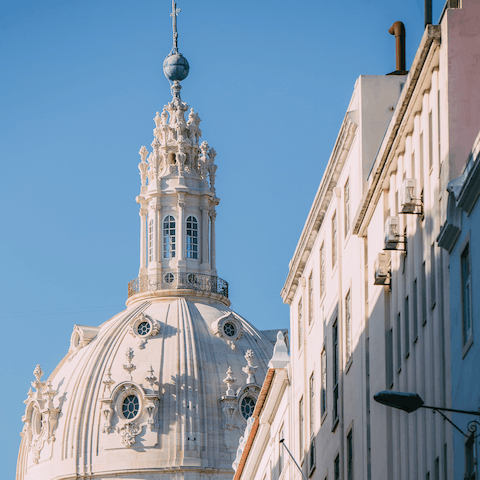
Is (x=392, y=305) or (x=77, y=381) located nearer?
(x=392, y=305)

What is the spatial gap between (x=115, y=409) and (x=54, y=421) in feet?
17.4

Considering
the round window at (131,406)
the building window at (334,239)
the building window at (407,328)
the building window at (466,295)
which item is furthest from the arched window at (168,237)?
the building window at (466,295)

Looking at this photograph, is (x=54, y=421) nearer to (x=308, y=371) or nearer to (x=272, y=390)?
(x=272, y=390)

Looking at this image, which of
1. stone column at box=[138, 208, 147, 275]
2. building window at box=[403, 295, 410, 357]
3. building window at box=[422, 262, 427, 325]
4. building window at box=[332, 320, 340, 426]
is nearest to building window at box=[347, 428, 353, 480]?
building window at box=[332, 320, 340, 426]

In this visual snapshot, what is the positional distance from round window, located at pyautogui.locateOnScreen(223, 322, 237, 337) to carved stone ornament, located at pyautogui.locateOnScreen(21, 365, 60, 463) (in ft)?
45.1

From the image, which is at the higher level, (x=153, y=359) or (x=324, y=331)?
(x=153, y=359)

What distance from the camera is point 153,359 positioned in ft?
416

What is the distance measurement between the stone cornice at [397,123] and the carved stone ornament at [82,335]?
273 feet

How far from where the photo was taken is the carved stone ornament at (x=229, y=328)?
128m

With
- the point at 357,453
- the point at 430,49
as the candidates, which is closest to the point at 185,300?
the point at 357,453

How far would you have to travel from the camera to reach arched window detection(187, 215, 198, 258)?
448 feet

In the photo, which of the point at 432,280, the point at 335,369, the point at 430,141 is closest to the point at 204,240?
the point at 335,369

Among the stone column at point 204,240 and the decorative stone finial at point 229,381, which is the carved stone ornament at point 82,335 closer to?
the stone column at point 204,240

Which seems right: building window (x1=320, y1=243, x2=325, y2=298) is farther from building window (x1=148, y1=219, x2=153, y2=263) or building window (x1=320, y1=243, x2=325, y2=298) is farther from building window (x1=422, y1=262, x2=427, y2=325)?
building window (x1=148, y1=219, x2=153, y2=263)
